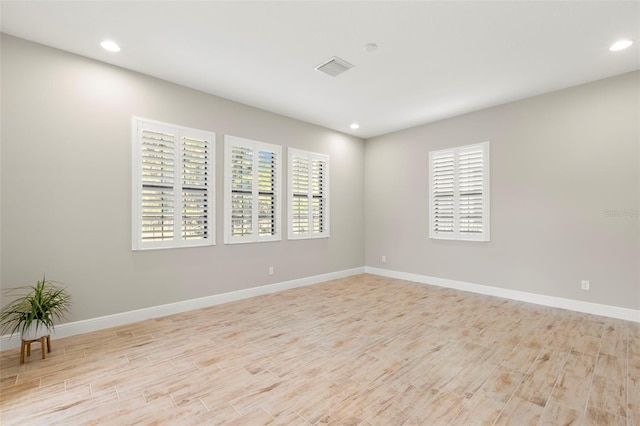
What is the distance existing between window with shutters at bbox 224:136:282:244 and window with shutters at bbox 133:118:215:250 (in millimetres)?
280

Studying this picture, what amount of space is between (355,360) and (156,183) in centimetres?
313

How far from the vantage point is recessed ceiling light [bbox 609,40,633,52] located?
9.77 feet

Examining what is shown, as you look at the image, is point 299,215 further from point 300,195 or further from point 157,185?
point 157,185

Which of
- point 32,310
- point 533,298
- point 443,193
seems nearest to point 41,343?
point 32,310

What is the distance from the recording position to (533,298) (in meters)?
4.34

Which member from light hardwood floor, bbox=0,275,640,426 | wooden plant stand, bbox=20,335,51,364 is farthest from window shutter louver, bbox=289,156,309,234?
wooden plant stand, bbox=20,335,51,364

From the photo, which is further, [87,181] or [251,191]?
[251,191]

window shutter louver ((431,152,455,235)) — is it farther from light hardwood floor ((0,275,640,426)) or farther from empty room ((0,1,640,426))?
light hardwood floor ((0,275,640,426))

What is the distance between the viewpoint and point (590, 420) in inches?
73.5

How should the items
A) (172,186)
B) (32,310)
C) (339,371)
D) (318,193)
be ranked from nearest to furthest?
(339,371)
(32,310)
(172,186)
(318,193)

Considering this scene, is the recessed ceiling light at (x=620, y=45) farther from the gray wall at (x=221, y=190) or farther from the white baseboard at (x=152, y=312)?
the white baseboard at (x=152, y=312)

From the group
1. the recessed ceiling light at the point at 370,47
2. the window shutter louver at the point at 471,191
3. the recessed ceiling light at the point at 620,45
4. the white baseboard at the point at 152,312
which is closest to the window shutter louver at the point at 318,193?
the white baseboard at the point at 152,312

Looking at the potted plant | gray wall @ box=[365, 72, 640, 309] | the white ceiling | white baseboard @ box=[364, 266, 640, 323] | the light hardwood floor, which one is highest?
the white ceiling

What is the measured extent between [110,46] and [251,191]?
2.40 metres
